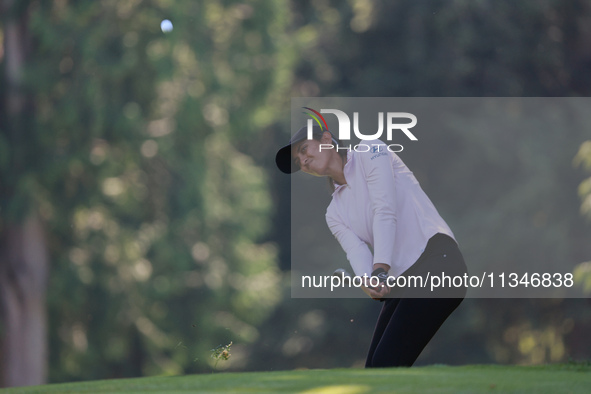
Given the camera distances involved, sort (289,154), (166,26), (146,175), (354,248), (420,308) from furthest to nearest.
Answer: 1. (146,175)
2. (166,26)
3. (289,154)
4. (354,248)
5. (420,308)

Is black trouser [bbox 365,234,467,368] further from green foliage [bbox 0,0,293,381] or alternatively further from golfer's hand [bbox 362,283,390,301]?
green foliage [bbox 0,0,293,381]

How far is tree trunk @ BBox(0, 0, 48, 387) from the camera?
12461 mm

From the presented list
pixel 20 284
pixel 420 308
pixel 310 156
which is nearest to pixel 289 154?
pixel 310 156

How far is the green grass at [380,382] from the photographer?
4254 mm

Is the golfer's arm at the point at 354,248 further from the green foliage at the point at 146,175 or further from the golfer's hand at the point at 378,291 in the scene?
the green foliage at the point at 146,175

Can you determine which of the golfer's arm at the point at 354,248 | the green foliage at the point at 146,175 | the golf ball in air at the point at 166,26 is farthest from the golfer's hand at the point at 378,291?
the golf ball in air at the point at 166,26

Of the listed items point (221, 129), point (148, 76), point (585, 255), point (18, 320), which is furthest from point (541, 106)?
point (18, 320)

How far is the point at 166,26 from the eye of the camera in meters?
12.1

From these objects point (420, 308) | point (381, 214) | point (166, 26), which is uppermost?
point (166, 26)

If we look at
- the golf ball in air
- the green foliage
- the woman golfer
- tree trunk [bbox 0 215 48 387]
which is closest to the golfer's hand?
the woman golfer

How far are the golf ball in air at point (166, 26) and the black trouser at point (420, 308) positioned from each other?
27.6 feet

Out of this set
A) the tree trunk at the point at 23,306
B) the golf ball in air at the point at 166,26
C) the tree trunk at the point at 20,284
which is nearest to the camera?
the golf ball in air at the point at 166,26

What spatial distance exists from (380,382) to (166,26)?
28.2 ft

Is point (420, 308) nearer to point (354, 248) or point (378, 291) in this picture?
point (378, 291)
